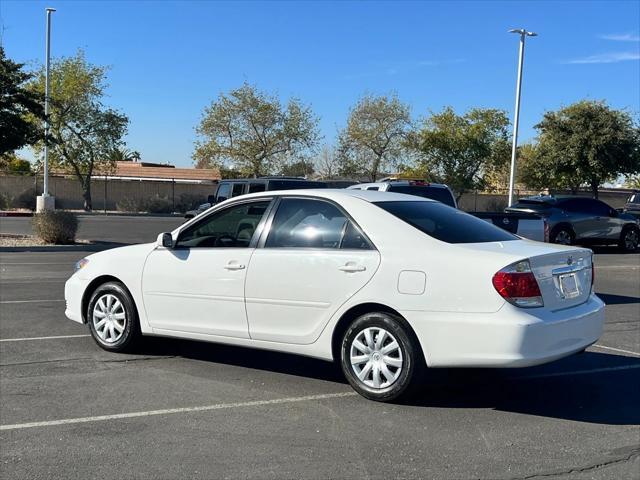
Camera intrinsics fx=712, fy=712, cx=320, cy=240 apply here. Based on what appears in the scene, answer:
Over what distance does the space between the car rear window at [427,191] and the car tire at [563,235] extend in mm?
9020

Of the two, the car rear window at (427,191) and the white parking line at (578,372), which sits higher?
the car rear window at (427,191)

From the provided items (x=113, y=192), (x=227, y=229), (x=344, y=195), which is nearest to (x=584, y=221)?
(x=344, y=195)

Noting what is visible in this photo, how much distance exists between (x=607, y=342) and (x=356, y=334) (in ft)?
12.3

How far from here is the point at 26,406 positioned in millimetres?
5480

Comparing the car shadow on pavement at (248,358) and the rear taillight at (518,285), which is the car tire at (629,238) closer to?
the car shadow on pavement at (248,358)

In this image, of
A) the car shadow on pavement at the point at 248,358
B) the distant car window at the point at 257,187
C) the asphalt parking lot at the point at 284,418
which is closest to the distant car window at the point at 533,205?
the distant car window at the point at 257,187

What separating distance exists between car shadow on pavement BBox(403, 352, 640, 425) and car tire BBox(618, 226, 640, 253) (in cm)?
1610

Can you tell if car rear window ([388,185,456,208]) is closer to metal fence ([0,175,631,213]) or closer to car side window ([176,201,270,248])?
car side window ([176,201,270,248])

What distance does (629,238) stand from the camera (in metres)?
22.0

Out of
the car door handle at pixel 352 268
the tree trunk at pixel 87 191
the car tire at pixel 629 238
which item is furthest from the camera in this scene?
the tree trunk at pixel 87 191

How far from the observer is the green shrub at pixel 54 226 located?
2064 cm

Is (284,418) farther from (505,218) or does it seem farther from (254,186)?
(254,186)

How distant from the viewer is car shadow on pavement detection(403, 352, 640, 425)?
550cm

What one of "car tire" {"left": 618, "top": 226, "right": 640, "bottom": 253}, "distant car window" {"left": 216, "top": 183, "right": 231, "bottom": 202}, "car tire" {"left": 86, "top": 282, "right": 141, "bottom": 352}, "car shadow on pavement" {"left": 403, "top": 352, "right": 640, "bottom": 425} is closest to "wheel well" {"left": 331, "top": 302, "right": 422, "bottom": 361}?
"car shadow on pavement" {"left": 403, "top": 352, "right": 640, "bottom": 425}
